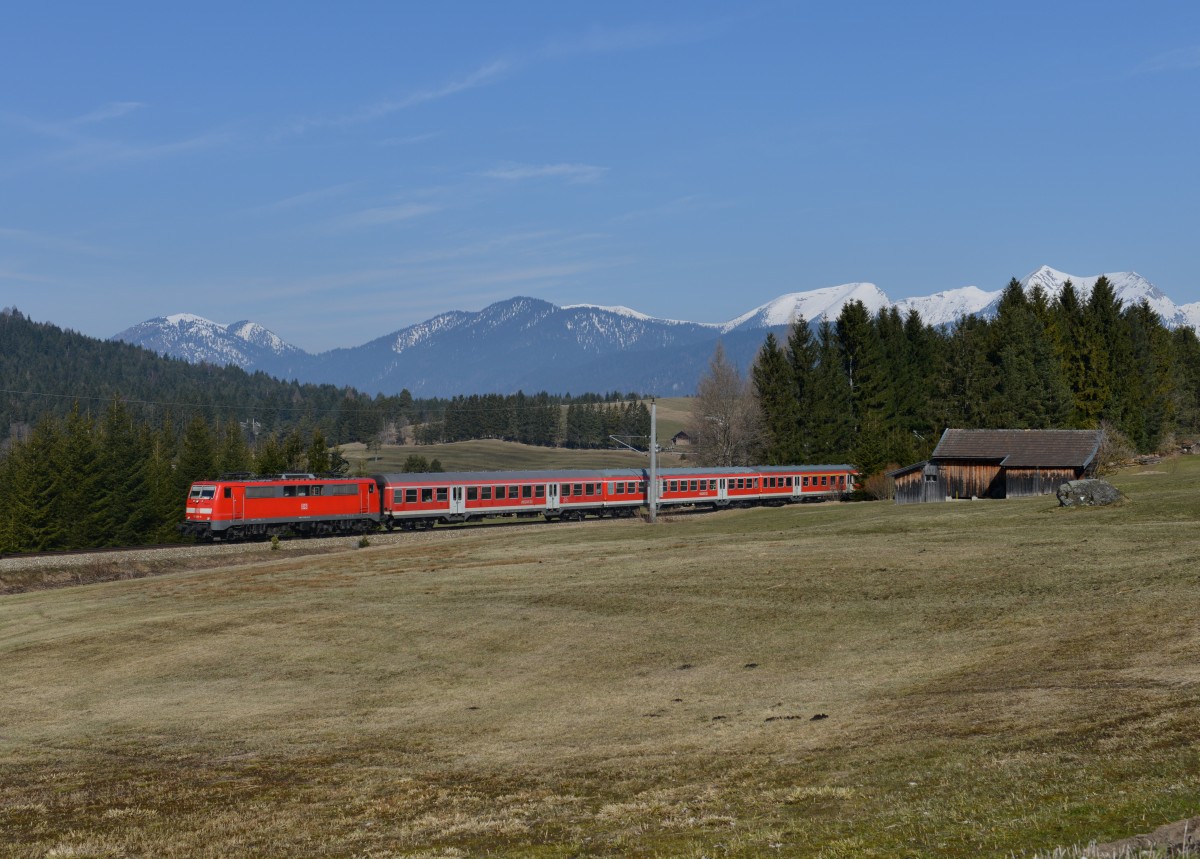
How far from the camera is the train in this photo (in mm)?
64000

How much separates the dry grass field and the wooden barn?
2362cm

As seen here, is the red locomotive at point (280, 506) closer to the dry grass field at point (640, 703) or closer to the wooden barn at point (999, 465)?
the dry grass field at point (640, 703)

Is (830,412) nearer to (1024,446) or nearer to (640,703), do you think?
(1024,446)

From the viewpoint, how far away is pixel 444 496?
71812 millimetres

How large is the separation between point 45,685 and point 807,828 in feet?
78.5

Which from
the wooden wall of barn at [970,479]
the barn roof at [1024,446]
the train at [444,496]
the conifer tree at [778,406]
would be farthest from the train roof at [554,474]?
the wooden wall of barn at [970,479]

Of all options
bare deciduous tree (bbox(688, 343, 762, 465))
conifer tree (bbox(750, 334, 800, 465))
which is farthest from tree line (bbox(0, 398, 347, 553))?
bare deciduous tree (bbox(688, 343, 762, 465))

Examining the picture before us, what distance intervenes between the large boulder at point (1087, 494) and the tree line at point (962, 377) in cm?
3871

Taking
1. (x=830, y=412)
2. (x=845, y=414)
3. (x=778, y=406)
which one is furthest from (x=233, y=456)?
(x=845, y=414)

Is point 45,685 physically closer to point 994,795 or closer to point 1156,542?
point 994,795

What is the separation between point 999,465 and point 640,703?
5530 cm

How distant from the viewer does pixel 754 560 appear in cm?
4134

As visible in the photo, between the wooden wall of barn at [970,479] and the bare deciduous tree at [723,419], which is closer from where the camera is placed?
the wooden wall of barn at [970,479]

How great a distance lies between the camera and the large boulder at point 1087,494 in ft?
161
